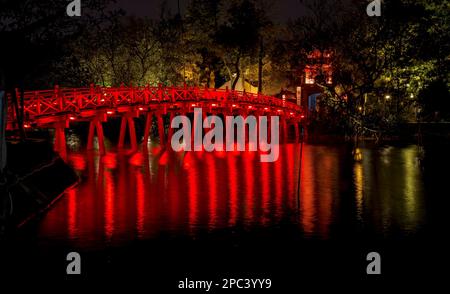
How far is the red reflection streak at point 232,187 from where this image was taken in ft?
68.5

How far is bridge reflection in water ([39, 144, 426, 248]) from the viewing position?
18.7 metres

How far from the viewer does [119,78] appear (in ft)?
219

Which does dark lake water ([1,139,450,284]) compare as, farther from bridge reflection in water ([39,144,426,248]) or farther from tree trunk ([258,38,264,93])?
tree trunk ([258,38,264,93])

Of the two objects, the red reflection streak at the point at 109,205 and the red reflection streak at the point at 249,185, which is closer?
the red reflection streak at the point at 109,205

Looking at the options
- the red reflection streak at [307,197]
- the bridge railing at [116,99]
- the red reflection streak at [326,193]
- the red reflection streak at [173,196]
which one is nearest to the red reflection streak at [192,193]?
the red reflection streak at [173,196]

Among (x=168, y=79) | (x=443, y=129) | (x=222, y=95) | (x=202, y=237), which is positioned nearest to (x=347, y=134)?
(x=443, y=129)

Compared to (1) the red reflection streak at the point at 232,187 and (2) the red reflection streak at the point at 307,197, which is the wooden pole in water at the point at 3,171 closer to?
(1) the red reflection streak at the point at 232,187

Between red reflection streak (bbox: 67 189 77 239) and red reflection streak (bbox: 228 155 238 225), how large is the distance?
4.25 m

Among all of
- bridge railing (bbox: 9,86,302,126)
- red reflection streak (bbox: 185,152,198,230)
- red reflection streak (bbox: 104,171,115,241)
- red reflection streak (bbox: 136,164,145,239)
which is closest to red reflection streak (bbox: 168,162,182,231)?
red reflection streak (bbox: 185,152,198,230)

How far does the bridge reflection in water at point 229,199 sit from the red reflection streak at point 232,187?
0.04m

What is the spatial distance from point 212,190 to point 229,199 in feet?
9.07

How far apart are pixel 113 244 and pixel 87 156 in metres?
26.9
